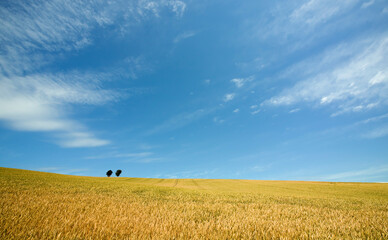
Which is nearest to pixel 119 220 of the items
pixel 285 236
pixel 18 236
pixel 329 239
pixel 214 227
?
pixel 18 236

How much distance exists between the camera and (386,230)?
Answer: 433 cm

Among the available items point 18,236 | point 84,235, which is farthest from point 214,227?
point 18,236

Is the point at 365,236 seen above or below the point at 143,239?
below

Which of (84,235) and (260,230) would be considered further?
(260,230)

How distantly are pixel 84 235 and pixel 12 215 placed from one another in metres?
2.09

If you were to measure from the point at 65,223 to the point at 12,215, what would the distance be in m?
1.41

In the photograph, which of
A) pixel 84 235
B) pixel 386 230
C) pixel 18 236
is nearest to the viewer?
pixel 18 236

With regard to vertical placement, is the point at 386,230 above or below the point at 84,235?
below

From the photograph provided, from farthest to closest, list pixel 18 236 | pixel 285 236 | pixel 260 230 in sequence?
pixel 260 230 → pixel 285 236 → pixel 18 236

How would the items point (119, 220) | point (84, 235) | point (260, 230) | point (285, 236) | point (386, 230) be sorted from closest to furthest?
point (84, 235)
point (285, 236)
point (260, 230)
point (119, 220)
point (386, 230)

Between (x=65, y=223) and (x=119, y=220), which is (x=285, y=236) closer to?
(x=119, y=220)

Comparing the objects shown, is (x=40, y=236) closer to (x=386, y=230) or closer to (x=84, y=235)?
(x=84, y=235)

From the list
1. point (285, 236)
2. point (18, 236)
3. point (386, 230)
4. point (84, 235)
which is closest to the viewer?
point (18, 236)

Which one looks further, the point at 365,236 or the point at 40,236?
the point at 365,236
